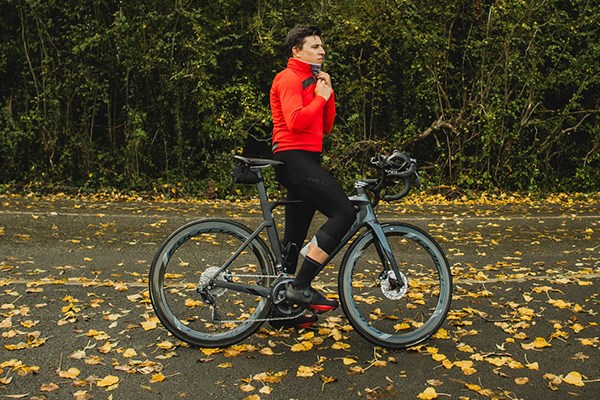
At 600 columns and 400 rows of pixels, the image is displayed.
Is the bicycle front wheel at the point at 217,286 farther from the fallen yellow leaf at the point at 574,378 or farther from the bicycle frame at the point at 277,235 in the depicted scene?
the fallen yellow leaf at the point at 574,378

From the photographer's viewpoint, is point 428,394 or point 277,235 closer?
point 428,394

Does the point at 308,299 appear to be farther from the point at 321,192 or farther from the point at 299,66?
the point at 299,66

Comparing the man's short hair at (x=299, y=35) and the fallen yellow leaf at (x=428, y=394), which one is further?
the man's short hair at (x=299, y=35)

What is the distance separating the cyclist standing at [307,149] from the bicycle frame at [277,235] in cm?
12

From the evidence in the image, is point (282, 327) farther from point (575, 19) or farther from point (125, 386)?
point (575, 19)

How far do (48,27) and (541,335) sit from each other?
39.5 ft

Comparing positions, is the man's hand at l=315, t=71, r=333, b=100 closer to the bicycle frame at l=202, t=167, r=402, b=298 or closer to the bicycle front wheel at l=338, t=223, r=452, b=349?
the bicycle frame at l=202, t=167, r=402, b=298

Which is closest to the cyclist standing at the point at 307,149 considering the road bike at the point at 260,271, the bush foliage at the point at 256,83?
the road bike at the point at 260,271

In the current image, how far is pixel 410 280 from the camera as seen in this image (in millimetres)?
5262

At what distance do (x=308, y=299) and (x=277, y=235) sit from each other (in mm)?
464

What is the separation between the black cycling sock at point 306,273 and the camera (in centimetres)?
490

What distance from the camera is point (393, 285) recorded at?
5.11 m

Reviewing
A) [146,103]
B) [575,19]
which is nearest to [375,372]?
[146,103]

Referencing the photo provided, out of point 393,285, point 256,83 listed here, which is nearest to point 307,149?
point 393,285
